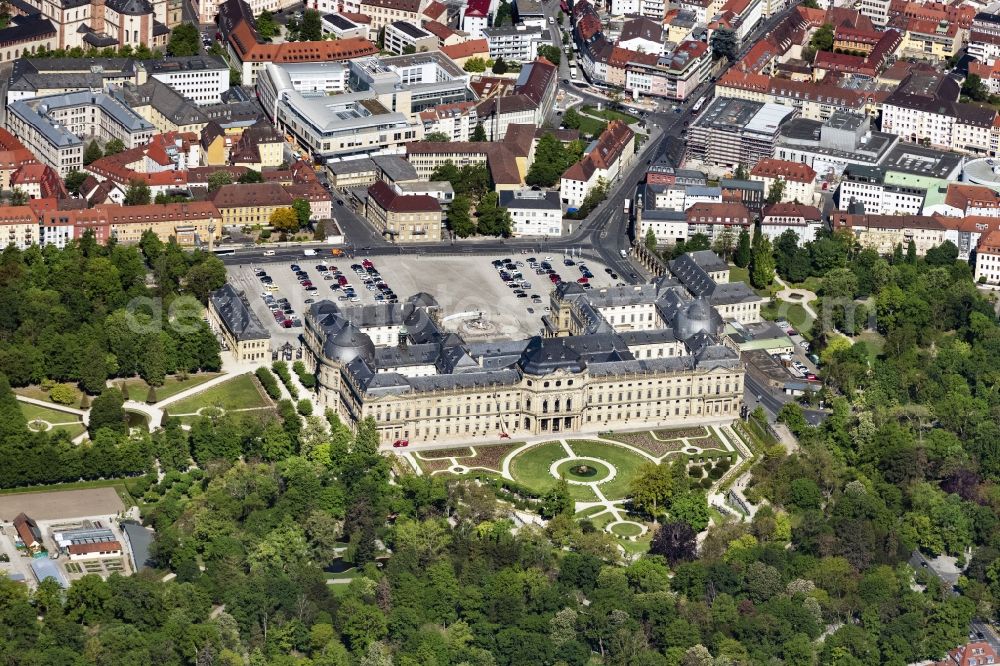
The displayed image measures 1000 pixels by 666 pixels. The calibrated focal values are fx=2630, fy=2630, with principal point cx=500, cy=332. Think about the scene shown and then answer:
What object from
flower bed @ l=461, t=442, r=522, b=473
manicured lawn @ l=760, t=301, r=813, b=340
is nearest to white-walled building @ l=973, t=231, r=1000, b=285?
manicured lawn @ l=760, t=301, r=813, b=340

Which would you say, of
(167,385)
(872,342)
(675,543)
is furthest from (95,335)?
(872,342)

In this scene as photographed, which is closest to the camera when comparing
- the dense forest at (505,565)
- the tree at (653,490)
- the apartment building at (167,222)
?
the dense forest at (505,565)

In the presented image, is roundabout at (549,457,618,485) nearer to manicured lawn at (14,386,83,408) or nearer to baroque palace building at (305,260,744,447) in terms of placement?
baroque palace building at (305,260,744,447)

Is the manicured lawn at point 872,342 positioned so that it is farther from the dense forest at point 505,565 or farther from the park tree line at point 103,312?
the park tree line at point 103,312

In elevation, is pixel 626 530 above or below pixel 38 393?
above

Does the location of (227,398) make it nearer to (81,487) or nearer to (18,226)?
(81,487)

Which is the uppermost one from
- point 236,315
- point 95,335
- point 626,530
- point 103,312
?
point 95,335

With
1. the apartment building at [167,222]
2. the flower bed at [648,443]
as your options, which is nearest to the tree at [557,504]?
the flower bed at [648,443]
